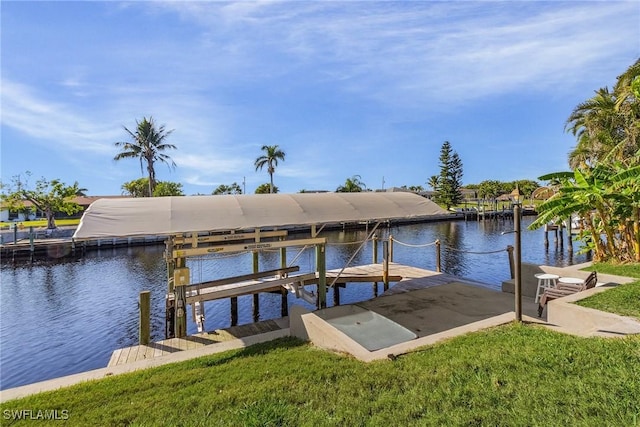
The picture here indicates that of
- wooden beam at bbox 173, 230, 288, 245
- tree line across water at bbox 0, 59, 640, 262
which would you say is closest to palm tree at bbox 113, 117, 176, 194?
tree line across water at bbox 0, 59, 640, 262

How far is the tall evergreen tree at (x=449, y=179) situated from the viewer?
64500mm

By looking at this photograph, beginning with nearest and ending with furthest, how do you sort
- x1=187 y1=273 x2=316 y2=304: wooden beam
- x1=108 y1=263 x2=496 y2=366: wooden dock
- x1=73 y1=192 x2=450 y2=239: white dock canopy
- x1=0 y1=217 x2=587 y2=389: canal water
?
1. x1=73 y1=192 x2=450 y2=239: white dock canopy
2. x1=108 y1=263 x2=496 y2=366: wooden dock
3. x1=187 y1=273 x2=316 y2=304: wooden beam
4. x1=0 y1=217 x2=587 y2=389: canal water

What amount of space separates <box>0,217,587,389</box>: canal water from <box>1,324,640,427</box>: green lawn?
17.4 ft

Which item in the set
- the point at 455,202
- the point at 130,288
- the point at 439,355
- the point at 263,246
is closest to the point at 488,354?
the point at 439,355

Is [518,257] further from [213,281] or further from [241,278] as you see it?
[213,281]

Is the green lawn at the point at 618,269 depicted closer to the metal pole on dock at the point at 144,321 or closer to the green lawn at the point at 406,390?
the green lawn at the point at 406,390

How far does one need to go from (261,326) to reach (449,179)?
61518 millimetres

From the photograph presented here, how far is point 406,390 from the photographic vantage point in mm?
3918

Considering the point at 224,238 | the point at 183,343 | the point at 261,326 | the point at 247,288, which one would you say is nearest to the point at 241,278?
the point at 247,288

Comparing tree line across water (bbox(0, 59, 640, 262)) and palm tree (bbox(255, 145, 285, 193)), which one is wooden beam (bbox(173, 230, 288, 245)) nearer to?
tree line across water (bbox(0, 59, 640, 262))

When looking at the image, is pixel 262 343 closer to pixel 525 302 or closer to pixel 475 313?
pixel 475 313

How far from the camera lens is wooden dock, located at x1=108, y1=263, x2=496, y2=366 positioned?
7797 mm

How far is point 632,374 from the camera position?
3.68 m

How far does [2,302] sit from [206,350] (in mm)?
14690
